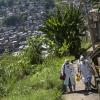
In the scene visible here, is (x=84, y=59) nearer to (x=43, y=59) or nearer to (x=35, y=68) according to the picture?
(x=35, y=68)

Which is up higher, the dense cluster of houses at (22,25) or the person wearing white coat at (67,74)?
the person wearing white coat at (67,74)

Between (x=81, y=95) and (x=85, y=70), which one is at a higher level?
(x=85, y=70)

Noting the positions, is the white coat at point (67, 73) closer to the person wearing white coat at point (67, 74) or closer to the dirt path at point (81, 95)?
the person wearing white coat at point (67, 74)

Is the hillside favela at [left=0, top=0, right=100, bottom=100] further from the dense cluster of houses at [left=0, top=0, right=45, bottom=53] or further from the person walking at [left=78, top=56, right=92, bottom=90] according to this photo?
the dense cluster of houses at [left=0, top=0, right=45, bottom=53]

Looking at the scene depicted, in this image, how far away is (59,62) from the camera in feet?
47.2

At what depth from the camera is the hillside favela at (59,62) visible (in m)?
10.7

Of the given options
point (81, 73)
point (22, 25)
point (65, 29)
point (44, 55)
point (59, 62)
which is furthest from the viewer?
point (22, 25)

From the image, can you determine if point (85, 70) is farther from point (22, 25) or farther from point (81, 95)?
point (22, 25)

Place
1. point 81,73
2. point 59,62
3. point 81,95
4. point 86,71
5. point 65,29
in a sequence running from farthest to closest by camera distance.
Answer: point 65,29
point 59,62
point 81,73
point 86,71
point 81,95

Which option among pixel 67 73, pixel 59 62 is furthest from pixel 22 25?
pixel 67 73

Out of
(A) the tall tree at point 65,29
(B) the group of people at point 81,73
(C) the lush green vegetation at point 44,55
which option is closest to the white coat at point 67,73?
(B) the group of people at point 81,73

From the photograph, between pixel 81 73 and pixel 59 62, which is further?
pixel 59 62

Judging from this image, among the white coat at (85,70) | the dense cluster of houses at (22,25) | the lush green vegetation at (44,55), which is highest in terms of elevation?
the white coat at (85,70)

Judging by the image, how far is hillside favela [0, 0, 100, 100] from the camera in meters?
10.7
